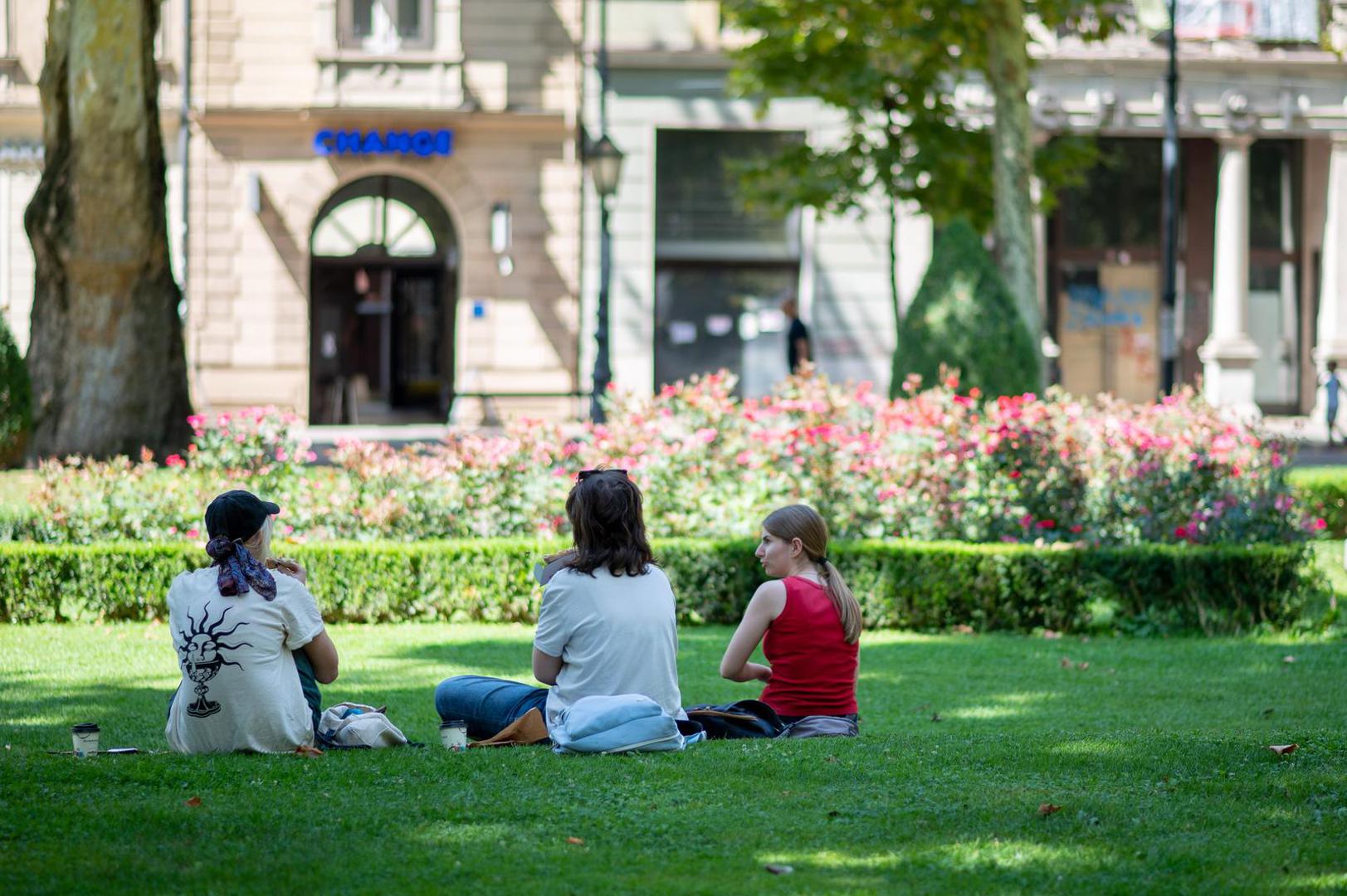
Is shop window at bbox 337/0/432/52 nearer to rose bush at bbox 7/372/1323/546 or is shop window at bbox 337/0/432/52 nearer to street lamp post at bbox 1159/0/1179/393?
street lamp post at bbox 1159/0/1179/393

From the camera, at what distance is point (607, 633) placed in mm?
6312

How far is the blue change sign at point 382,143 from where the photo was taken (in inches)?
1088

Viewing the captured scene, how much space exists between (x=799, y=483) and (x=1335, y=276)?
21.6m

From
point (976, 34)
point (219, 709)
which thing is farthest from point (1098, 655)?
point (976, 34)

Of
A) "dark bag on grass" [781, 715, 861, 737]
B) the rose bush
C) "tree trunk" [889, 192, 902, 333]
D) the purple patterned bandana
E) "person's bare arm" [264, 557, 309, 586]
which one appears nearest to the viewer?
the purple patterned bandana

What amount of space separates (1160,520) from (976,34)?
10.5 metres

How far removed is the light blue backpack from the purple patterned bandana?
1.16m

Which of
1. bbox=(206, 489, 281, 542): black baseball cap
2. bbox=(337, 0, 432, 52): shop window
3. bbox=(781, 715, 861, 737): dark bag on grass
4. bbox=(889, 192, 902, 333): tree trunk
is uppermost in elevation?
bbox=(337, 0, 432, 52): shop window

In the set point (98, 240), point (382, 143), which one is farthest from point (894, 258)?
point (98, 240)

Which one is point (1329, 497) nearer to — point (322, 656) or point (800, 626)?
point (800, 626)

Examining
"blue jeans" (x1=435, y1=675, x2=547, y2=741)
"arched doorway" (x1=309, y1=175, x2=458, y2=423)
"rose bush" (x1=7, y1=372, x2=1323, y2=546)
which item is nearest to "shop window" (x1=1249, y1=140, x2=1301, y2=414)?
"arched doorway" (x1=309, y1=175, x2=458, y2=423)

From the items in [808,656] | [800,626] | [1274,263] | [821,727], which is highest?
[1274,263]

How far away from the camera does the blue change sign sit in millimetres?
27625

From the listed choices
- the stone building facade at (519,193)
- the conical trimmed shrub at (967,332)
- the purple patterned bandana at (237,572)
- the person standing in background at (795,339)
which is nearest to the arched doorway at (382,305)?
the stone building facade at (519,193)
